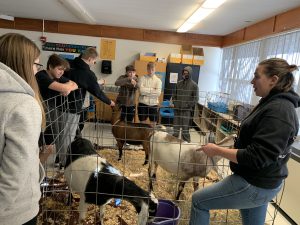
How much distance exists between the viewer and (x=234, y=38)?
21.0 feet

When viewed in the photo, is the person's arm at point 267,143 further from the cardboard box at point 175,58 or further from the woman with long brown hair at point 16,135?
the cardboard box at point 175,58

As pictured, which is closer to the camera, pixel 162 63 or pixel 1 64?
pixel 1 64

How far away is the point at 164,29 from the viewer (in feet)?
22.6

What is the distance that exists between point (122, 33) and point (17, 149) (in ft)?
21.4

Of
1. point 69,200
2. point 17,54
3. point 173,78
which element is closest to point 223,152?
point 17,54

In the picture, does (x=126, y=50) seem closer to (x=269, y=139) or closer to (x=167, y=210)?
(x=167, y=210)

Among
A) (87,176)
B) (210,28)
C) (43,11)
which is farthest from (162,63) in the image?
(87,176)

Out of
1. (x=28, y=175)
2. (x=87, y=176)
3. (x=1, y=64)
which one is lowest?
(x=87, y=176)

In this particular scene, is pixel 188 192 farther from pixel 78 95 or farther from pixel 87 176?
pixel 78 95

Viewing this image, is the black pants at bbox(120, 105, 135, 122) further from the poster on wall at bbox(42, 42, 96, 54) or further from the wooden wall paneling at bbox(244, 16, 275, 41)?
the poster on wall at bbox(42, 42, 96, 54)

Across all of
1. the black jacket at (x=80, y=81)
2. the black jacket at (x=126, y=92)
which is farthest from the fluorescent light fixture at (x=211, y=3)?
the black jacket at (x=80, y=81)

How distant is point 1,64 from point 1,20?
23.0 ft

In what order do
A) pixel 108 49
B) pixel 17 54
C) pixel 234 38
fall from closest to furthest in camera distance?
1. pixel 17 54
2. pixel 234 38
3. pixel 108 49

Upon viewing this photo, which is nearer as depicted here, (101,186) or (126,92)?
(101,186)
